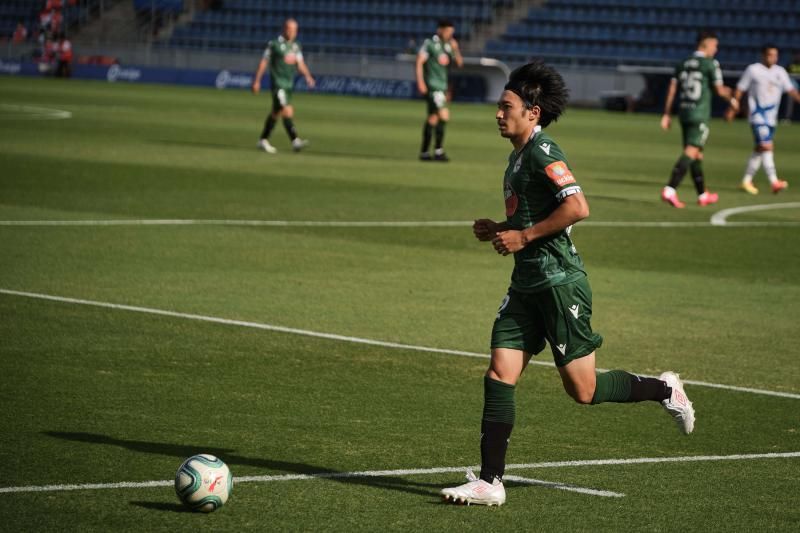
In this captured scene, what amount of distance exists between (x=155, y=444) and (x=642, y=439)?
2442mm

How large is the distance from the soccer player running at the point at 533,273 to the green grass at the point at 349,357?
0.42 m

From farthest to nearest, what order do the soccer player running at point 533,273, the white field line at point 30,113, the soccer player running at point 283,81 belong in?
the white field line at point 30,113
the soccer player running at point 283,81
the soccer player running at point 533,273

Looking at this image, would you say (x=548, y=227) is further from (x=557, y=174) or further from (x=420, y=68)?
(x=420, y=68)

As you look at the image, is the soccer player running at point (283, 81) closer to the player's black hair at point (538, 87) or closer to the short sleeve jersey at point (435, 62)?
the short sleeve jersey at point (435, 62)

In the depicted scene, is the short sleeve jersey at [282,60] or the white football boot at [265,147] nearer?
the white football boot at [265,147]

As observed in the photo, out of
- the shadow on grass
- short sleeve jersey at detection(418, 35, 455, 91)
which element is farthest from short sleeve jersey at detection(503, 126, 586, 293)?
short sleeve jersey at detection(418, 35, 455, 91)

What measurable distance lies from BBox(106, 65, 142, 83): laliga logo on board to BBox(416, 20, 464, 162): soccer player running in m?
37.2

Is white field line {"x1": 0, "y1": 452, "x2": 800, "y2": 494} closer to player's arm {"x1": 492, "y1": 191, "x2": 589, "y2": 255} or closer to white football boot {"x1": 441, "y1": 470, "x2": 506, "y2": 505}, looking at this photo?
white football boot {"x1": 441, "y1": 470, "x2": 506, "y2": 505}

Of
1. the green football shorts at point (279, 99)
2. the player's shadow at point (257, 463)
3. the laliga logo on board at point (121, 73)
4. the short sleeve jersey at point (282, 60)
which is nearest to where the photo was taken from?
the player's shadow at point (257, 463)

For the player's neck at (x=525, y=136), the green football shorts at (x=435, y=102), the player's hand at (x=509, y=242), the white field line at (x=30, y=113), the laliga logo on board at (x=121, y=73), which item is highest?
the player's neck at (x=525, y=136)

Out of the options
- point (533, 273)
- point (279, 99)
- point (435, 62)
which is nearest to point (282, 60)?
point (279, 99)

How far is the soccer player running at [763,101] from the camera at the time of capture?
22641 millimetres

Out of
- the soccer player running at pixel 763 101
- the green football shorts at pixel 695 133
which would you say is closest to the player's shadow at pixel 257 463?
the green football shorts at pixel 695 133

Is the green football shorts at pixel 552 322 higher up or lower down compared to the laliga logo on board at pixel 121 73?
higher up
